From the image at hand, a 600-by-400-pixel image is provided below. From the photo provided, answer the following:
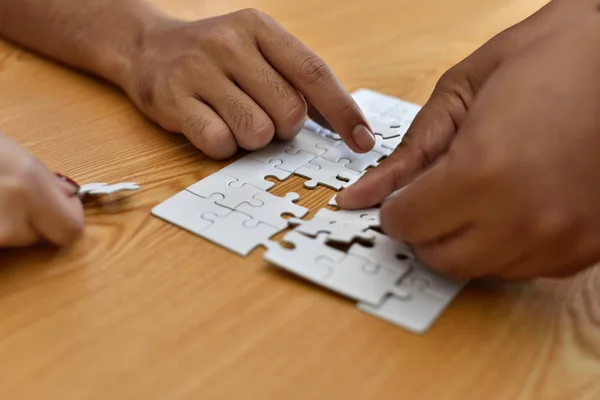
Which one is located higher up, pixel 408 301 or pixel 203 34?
pixel 203 34

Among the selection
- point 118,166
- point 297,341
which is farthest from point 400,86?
point 297,341

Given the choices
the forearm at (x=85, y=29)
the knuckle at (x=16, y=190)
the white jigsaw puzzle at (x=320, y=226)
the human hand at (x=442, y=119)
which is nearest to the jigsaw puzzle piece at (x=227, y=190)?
the white jigsaw puzzle at (x=320, y=226)

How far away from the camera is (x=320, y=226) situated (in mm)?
772

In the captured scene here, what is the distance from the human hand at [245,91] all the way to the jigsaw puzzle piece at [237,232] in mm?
165

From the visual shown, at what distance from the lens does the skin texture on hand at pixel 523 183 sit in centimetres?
62

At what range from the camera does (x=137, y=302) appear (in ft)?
2.23

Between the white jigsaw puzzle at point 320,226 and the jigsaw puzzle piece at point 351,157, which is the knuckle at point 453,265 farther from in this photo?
the jigsaw puzzle piece at point 351,157

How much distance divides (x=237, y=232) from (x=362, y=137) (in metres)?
0.27

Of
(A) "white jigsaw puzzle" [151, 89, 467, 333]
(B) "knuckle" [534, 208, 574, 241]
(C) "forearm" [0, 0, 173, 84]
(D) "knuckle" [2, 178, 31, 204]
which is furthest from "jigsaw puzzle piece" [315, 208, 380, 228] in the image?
(C) "forearm" [0, 0, 173, 84]

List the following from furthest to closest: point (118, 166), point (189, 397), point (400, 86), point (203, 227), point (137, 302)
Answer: point (400, 86) → point (118, 166) → point (203, 227) → point (137, 302) → point (189, 397)

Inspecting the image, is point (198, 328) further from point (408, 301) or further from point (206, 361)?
point (408, 301)

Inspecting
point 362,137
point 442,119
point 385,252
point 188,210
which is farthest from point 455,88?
point 188,210

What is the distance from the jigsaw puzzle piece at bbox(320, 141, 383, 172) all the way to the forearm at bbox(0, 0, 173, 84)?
1.24 feet

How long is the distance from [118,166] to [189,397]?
17.2 inches
